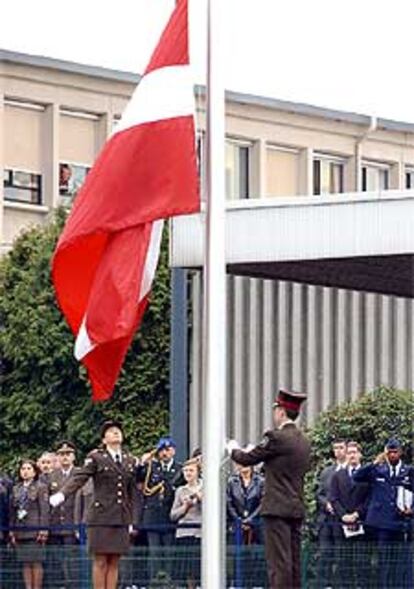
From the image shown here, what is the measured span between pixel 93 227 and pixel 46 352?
29.7 metres

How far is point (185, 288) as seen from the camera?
29.5 m

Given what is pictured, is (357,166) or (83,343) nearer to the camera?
(83,343)

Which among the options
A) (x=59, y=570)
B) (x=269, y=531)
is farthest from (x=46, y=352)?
(x=269, y=531)

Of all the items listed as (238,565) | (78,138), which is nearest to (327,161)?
(78,138)

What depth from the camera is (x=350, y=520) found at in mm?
22625

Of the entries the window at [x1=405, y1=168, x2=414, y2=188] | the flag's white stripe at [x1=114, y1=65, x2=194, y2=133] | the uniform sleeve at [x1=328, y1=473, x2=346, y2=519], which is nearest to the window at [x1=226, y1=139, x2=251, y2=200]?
the window at [x1=405, y1=168, x2=414, y2=188]

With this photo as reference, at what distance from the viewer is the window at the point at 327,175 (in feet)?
189

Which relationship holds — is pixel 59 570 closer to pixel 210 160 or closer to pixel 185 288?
pixel 185 288

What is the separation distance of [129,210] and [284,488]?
21.9 feet

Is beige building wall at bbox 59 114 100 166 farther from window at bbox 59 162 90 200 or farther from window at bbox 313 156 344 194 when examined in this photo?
window at bbox 313 156 344 194

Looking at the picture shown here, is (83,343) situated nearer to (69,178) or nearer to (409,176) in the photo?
(69,178)

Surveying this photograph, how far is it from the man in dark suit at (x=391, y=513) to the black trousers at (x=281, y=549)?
357 cm

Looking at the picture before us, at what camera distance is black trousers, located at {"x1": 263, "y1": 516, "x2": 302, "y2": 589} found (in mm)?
18516

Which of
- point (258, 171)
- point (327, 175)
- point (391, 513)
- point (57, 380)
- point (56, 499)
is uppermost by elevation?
point (327, 175)
